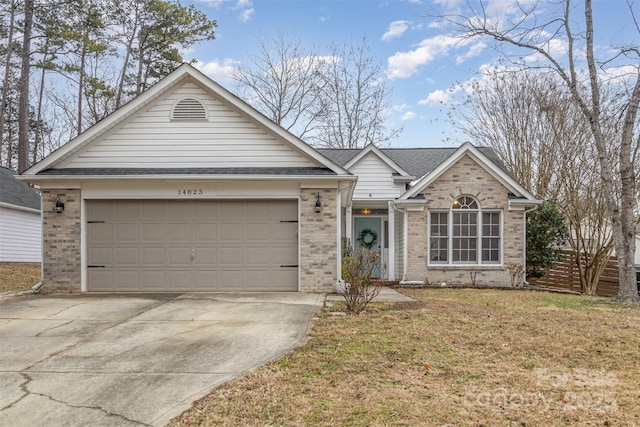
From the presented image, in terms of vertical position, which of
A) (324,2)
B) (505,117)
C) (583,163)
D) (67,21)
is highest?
(67,21)

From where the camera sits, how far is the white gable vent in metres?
10.5

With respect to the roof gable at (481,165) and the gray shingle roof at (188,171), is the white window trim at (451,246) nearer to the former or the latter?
the roof gable at (481,165)

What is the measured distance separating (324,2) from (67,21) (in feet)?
49.7

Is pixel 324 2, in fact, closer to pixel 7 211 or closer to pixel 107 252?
pixel 107 252

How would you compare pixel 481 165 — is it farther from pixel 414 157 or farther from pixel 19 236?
pixel 19 236

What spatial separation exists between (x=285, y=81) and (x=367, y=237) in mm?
14374

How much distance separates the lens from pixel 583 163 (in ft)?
55.3

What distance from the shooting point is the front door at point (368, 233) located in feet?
49.6

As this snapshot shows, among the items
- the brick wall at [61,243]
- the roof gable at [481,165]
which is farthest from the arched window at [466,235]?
the brick wall at [61,243]

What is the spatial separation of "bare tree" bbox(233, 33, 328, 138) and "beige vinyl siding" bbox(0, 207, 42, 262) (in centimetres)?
1306

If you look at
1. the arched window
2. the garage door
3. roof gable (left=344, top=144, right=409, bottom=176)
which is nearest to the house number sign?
the garage door

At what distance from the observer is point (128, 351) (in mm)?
5402

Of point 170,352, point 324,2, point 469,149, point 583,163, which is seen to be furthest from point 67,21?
point 583,163

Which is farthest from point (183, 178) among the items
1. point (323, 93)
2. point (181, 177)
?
point (323, 93)
